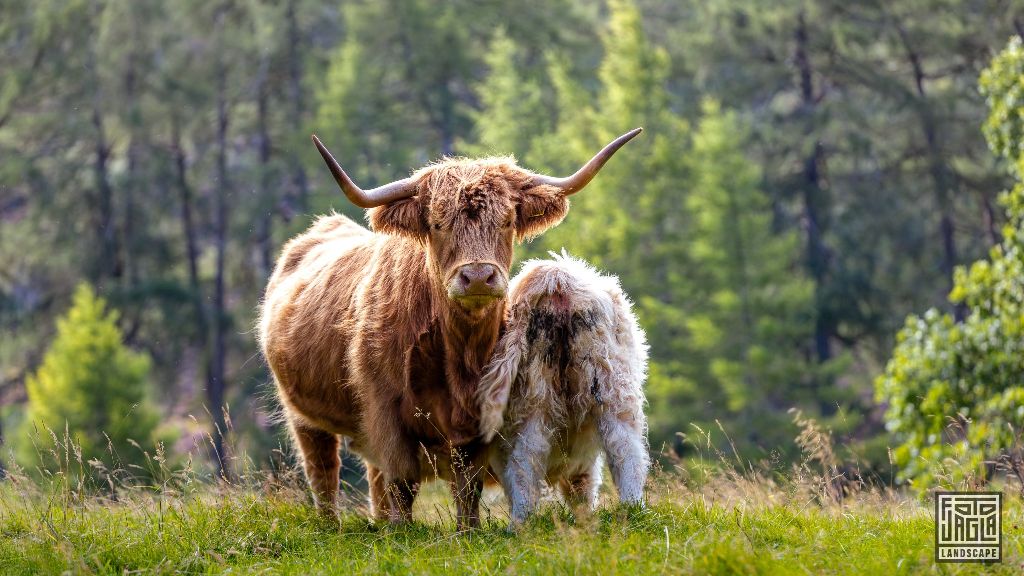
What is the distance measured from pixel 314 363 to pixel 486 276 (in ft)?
6.23

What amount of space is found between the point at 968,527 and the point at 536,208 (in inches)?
98.7

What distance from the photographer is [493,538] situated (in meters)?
5.52

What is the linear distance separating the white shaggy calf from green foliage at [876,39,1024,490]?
4.48 meters

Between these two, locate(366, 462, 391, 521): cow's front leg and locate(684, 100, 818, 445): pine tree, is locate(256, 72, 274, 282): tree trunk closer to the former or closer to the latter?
locate(684, 100, 818, 445): pine tree

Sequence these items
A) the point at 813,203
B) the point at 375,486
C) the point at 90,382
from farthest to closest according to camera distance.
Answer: the point at 813,203 → the point at 90,382 → the point at 375,486

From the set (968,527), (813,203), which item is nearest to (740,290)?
(813,203)

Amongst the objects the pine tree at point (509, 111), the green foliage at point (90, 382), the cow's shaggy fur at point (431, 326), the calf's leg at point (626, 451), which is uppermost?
the pine tree at point (509, 111)

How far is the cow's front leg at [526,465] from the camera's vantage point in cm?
596

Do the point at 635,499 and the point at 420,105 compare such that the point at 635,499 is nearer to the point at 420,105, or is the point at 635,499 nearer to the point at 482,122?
the point at 482,122

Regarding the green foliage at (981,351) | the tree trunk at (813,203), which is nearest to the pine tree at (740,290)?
the tree trunk at (813,203)

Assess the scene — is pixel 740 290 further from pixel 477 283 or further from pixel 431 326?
pixel 477 283

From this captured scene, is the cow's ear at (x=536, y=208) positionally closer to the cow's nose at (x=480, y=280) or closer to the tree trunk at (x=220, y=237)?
the cow's nose at (x=480, y=280)

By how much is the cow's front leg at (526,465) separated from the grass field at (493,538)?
157mm

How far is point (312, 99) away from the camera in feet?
117
